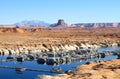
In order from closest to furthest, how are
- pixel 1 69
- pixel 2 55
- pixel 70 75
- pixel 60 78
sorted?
pixel 60 78 < pixel 70 75 < pixel 1 69 < pixel 2 55

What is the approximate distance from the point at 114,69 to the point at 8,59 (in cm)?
2120

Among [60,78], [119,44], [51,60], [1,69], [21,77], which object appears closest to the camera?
[60,78]

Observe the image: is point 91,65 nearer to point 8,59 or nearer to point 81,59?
point 81,59

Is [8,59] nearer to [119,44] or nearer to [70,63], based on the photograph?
[70,63]

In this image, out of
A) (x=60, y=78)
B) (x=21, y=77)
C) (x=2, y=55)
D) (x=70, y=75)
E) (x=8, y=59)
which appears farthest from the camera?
(x=2, y=55)

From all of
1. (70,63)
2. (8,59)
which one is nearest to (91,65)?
(70,63)

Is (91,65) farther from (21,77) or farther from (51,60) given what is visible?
(21,77)

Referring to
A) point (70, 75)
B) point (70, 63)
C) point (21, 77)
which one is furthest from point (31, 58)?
point (70, 75)

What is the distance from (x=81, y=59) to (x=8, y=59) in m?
12.2

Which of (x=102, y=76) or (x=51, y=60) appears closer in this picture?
(x=102, y=76)

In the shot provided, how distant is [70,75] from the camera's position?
34.8 meters

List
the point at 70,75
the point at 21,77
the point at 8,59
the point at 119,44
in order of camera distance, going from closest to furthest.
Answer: the point at 70,75 < the point at 21,77 < the point at 8,59 < the point at 119,44

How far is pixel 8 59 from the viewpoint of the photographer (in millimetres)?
52750

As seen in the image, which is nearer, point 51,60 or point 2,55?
point 51,60
